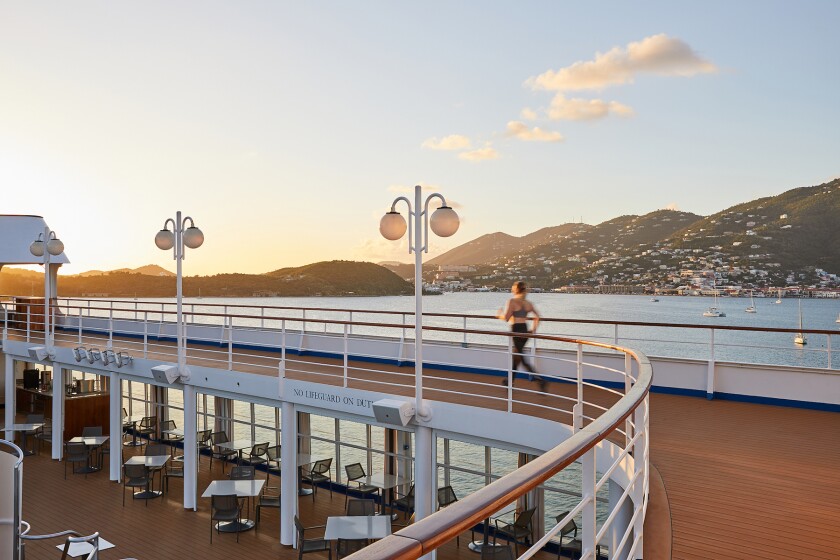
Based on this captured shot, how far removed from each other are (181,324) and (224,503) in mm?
3462

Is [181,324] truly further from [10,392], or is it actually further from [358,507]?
[10,392]

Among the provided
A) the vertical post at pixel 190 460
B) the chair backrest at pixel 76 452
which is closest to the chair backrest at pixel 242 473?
the vertical post at pixel 190 460

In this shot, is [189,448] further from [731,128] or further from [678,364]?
[731,128]

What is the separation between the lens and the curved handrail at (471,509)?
94 centimetres

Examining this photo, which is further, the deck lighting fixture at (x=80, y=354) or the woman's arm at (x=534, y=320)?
the deck lighting fixture at (x=80, y=354)

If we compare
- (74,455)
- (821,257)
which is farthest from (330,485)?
(821,257)

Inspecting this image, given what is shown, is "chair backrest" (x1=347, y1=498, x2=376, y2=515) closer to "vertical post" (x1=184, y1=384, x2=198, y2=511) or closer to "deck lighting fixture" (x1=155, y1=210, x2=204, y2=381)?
"vertical post" (x1=184, y1=384, x2=198, y2=511)

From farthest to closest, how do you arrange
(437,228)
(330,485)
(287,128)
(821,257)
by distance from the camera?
(821,257) < (287,128) < (330,485) < (437,228)

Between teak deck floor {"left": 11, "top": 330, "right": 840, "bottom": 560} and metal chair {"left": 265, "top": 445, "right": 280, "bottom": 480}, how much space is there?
283 centimetres

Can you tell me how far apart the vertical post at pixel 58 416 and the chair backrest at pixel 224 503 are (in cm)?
800

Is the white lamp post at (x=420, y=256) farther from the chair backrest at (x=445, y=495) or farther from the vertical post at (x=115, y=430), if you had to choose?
the vertical post at (x=115, y=430)

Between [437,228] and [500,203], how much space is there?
35217 millimetres

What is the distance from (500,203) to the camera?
41594 mm

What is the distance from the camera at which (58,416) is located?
16.8m
